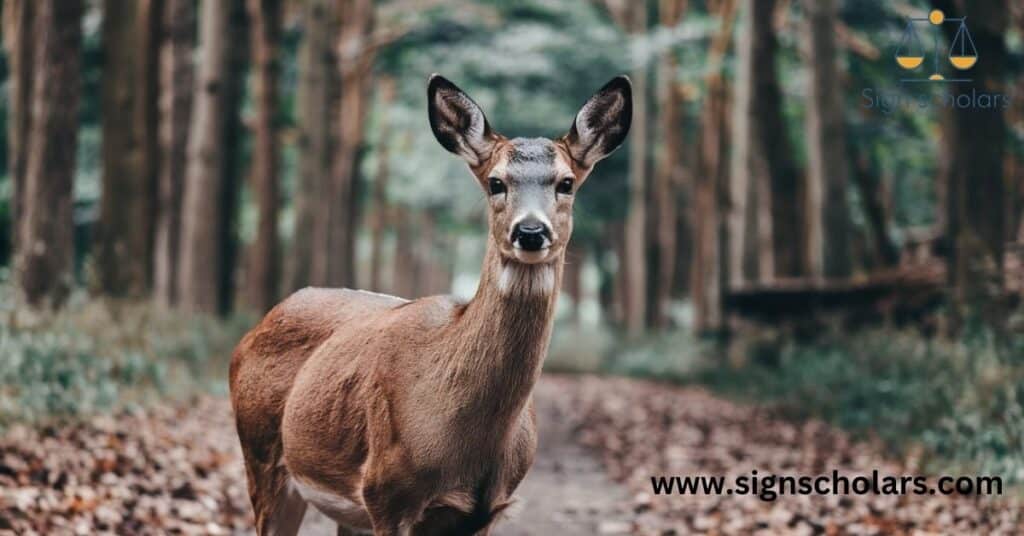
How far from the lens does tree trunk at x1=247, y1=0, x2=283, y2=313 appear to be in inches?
735

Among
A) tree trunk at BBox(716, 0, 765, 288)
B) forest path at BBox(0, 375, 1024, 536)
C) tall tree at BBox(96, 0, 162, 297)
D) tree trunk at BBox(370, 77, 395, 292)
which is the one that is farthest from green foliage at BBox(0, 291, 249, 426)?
tree trunk at BBox(370, 77, 395, 292)

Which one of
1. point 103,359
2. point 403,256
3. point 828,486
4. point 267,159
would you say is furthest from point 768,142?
point 403,256

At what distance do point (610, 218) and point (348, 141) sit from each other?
714cm

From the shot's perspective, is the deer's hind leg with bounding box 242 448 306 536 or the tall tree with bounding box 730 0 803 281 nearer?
the deer's hind leg with bounding box 242 448 306 536

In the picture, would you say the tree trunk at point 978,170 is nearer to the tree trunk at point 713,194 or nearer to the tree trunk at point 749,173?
the tree trunk at point 749,173

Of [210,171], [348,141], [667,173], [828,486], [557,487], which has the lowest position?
[557,487]

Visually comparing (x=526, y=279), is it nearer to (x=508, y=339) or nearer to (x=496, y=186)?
(x=508, y=339)

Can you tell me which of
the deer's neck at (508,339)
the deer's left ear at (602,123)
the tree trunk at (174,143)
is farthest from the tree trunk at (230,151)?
the deer's neck at (508,339)

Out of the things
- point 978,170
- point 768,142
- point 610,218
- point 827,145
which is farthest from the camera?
point 610,218

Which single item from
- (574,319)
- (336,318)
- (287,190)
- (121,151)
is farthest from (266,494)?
(574,319)

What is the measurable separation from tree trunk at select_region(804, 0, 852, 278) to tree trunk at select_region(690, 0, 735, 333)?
5.28 m

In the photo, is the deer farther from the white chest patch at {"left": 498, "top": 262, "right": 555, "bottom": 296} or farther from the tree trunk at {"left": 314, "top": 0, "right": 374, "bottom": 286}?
the tree trunk at {"left": 314, "top": 0, "right": 374, "bottom": 286}

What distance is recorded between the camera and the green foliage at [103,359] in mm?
8703

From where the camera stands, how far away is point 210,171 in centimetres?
1630
